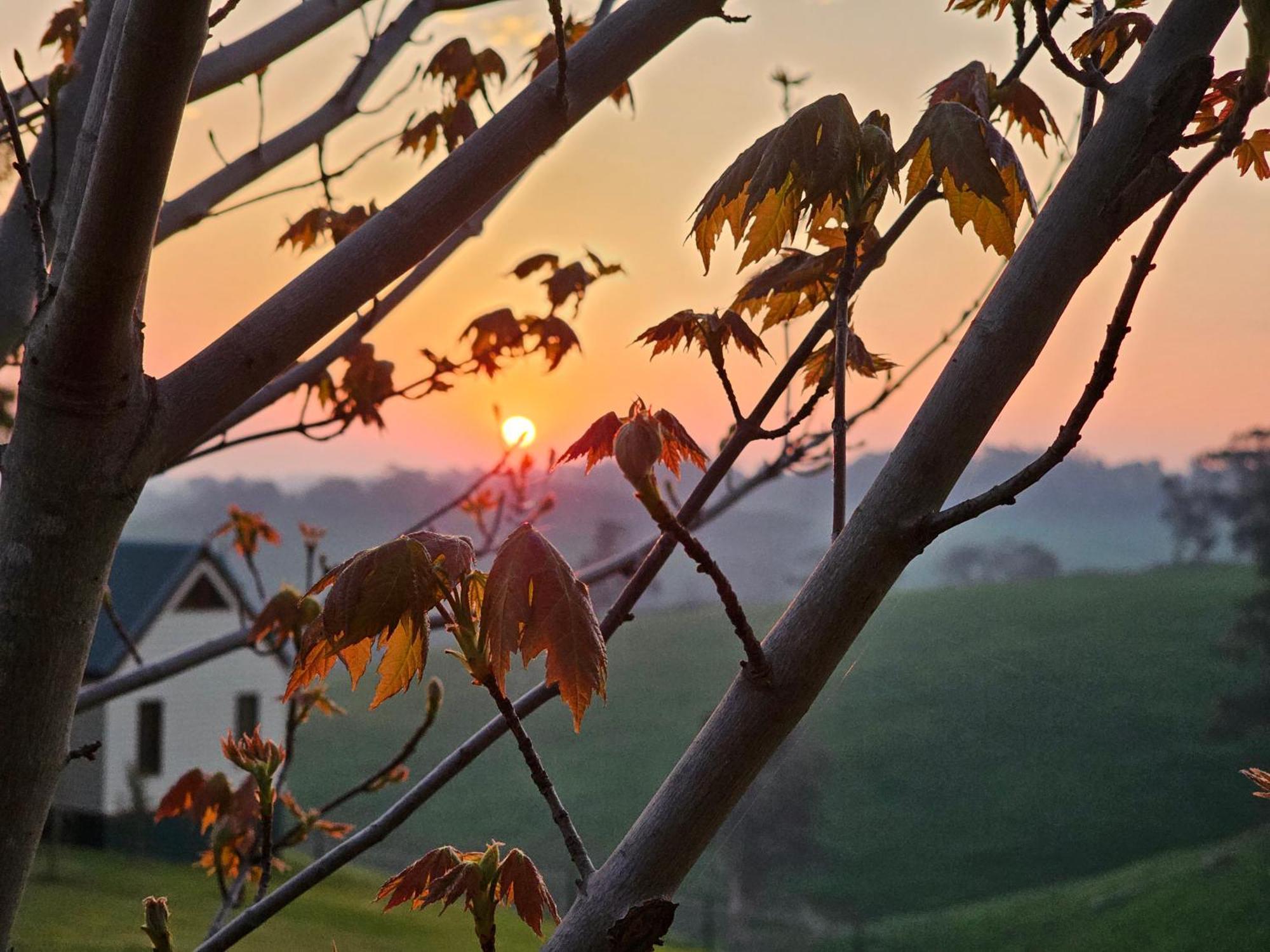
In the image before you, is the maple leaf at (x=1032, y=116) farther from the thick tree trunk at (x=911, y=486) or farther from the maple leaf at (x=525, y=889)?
the maple leaf at (x=525, y=889)

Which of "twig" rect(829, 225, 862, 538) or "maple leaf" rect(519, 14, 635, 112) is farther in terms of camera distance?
"maple leaf" rect(519, 14, 635, 112)

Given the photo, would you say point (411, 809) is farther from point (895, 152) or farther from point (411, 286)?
point (411, 286)

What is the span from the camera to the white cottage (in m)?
15.5

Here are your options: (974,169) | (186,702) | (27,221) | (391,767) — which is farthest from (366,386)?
(186,702)

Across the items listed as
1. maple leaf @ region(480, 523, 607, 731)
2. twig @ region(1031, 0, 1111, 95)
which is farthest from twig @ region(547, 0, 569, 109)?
maple leaf @ region(480, 523, 607, 731)

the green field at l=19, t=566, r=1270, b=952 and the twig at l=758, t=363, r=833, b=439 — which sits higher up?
the twig at l=758, t=363, r=833, b=439

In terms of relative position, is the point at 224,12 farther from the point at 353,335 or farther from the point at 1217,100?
the point at 1217,100

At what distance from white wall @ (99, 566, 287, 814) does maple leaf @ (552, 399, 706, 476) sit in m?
15.6

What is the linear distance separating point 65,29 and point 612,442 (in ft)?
7.36

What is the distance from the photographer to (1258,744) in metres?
18.2

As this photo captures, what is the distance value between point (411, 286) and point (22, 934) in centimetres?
818

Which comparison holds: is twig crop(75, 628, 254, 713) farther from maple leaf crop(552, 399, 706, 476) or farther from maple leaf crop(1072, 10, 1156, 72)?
maple leaf crop(1072, 10, 1156, 72)

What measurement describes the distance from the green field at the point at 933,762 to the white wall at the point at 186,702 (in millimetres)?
1335

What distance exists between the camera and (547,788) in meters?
0.84
